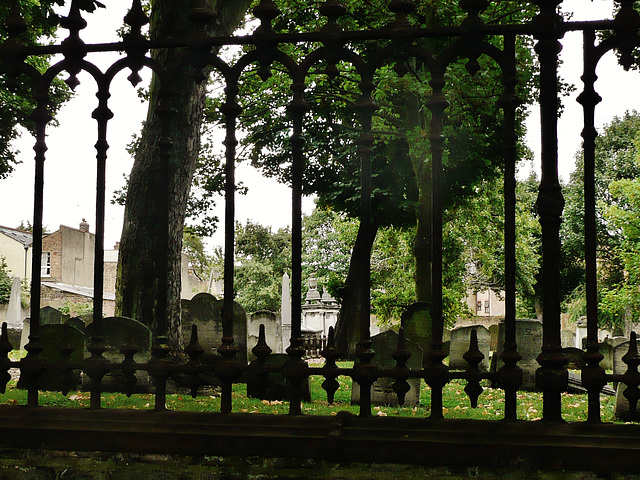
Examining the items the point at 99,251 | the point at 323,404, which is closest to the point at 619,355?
the point at 323,404

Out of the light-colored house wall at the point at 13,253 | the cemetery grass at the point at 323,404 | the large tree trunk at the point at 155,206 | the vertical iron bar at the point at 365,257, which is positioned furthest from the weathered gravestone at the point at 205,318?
the light-colored house wall at the point at 13,253

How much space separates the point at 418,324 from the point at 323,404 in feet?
7.63

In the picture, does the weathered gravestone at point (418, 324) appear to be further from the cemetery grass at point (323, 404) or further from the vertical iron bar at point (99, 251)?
the vertical iron bar at point (99, 251)

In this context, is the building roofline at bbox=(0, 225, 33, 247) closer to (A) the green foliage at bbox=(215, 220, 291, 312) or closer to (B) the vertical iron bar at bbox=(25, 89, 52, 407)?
(A) the green foliage at bbox=(215, 220, 291, 312)

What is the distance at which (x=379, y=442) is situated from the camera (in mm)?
2428

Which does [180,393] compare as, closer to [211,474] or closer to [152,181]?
[152,181]

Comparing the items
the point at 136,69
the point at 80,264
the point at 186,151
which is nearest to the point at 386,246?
the point at 186,151

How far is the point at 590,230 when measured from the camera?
8.42ft

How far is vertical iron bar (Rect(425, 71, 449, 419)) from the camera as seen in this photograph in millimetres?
2547

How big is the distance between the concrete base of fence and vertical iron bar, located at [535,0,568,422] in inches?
7.3

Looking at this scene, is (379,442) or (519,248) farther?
(519,248)

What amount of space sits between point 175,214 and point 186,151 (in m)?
0.86

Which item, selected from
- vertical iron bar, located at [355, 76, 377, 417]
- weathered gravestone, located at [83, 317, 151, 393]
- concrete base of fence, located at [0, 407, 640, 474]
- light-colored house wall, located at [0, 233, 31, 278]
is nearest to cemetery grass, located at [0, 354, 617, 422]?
weathered gravestone, located at [83, 317, 151, 393]

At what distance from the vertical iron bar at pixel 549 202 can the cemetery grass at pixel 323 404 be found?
10.1 feet
